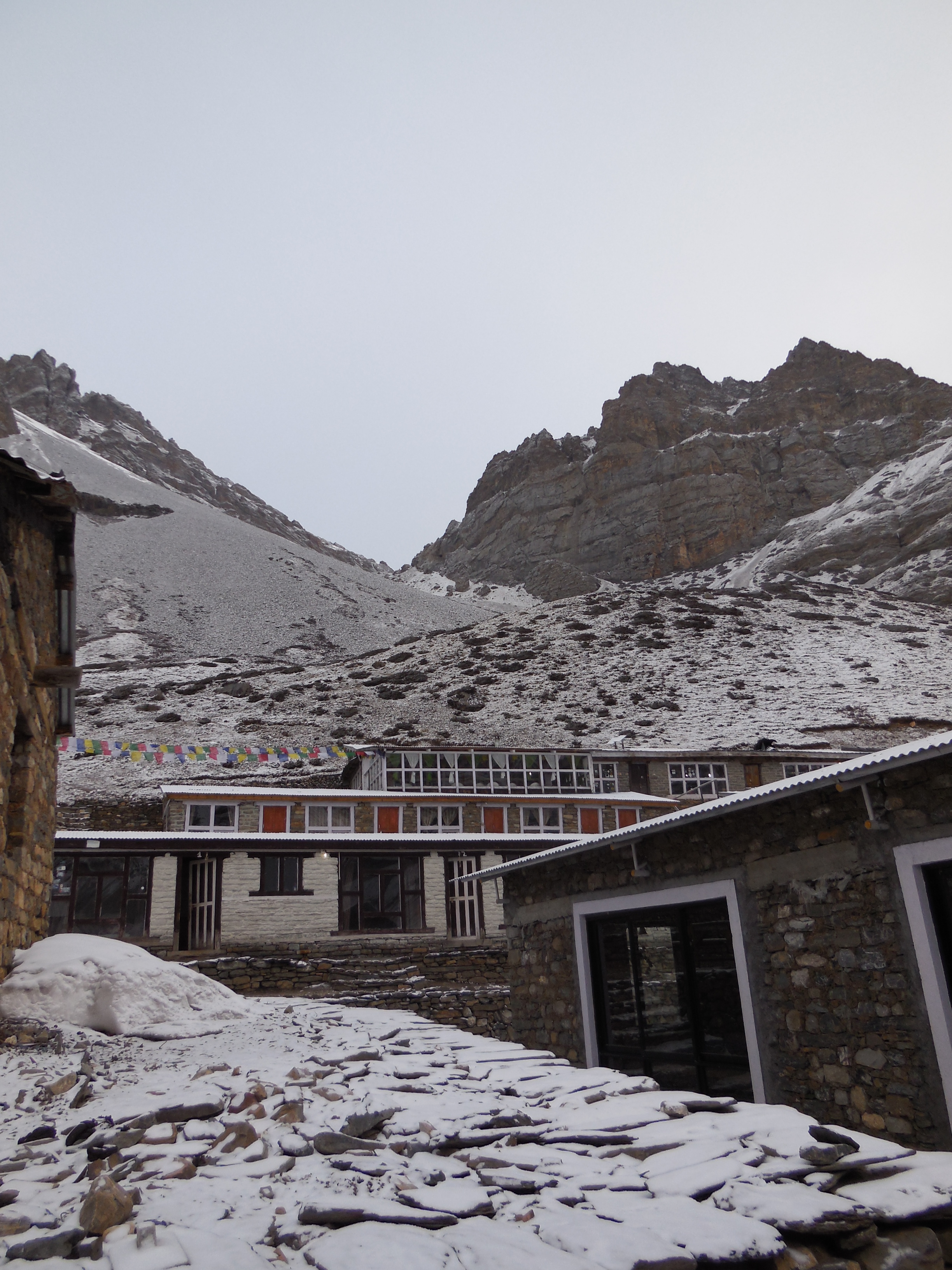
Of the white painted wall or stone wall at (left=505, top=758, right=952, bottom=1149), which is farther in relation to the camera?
the white painted wall

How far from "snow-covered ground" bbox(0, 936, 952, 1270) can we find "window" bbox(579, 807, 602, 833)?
22863 mm

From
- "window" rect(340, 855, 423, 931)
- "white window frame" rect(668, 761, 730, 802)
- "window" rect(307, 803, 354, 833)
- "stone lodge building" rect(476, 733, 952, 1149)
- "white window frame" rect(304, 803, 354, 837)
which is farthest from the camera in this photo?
"white window frame" rect(668, 761, 730, 802)

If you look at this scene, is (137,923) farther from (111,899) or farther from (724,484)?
(724,484)

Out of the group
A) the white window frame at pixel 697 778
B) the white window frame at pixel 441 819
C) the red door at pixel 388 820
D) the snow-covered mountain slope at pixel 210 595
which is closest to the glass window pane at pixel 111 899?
the red door at pixel 388 820

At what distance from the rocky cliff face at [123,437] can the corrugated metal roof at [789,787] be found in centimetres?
15195

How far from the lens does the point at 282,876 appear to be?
2066 centimetres

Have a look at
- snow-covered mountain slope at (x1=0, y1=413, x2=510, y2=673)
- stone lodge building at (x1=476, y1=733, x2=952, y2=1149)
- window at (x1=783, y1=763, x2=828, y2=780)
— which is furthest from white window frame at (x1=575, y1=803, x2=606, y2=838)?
snow-covered mountain slope at (x1=0, y1=413, x2=510, y2=673)

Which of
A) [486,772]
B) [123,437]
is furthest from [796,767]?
[123,437]

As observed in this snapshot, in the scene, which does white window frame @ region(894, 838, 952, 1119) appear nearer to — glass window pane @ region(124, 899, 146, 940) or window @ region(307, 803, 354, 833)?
glass window pane @ region(124, 899, 146, 940)

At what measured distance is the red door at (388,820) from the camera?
24.6 m

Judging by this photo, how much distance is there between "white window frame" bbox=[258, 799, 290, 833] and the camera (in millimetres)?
23828

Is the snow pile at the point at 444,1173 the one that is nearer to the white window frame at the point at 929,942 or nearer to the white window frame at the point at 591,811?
the white window frame at the point at 929,942

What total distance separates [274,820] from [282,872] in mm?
3460

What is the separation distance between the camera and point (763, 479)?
134 meters
